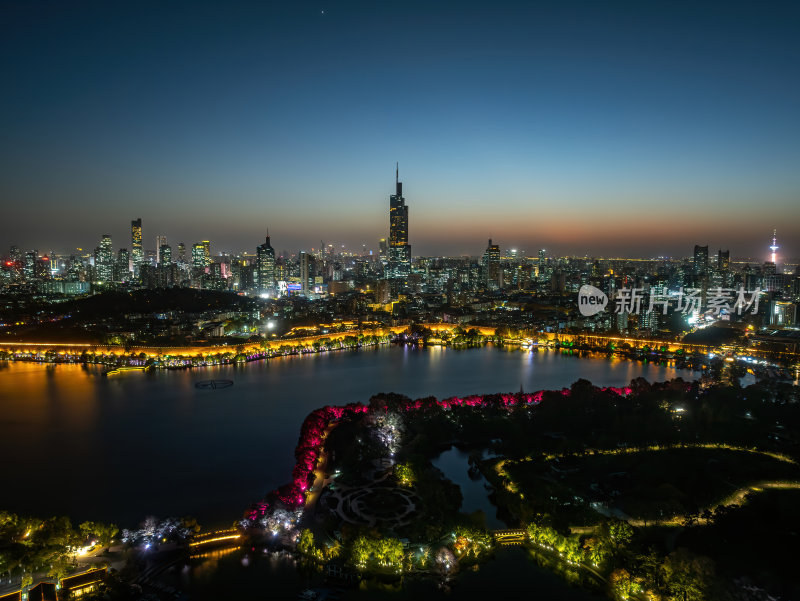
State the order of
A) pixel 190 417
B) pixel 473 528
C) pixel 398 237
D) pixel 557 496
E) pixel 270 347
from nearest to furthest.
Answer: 1. pixel 473 528
2. pixel 557 496
3. pixel 190 417
4. pixel 270 347
5. pixel 398 237

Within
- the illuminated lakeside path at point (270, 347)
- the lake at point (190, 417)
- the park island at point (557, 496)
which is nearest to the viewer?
the park island at point (557, 496)

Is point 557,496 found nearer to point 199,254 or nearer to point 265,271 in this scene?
point 265,271

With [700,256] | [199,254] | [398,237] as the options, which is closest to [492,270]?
[398,237]

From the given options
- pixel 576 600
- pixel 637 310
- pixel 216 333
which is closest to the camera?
pixel 576 600

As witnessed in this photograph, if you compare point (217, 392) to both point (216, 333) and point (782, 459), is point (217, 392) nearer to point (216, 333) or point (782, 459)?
point (216, 333)

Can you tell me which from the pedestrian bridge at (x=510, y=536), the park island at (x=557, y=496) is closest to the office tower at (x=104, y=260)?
the park island at (x=557, y=496)

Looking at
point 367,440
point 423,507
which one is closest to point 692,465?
point 423,507

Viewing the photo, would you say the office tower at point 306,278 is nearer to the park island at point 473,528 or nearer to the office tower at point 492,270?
the office tower at point 492,270
